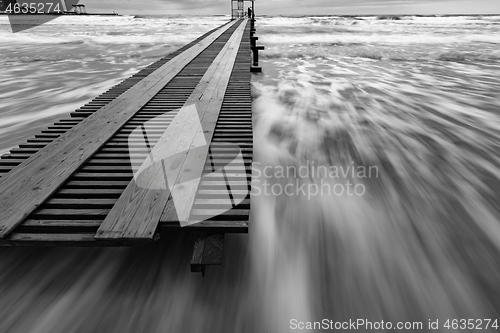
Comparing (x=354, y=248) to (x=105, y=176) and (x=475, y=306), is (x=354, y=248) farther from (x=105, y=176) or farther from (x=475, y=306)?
(x=105, y=176)

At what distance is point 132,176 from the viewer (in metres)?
2.36

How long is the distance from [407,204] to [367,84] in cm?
620

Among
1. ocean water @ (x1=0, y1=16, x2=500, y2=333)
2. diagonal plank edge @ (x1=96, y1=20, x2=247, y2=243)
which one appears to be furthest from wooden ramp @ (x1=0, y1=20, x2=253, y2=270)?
ocean water @ (x1=0, y1=16, x2=500, y2=333)

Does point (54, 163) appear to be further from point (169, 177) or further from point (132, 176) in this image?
point (169, 177)

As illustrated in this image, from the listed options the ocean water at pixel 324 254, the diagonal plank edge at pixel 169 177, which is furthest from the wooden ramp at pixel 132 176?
the ocean water at pixel 324 254

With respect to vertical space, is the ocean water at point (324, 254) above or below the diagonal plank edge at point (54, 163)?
below

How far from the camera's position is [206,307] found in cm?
176

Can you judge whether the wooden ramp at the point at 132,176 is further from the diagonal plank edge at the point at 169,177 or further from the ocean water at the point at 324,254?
the ocean water at the point at 324,254

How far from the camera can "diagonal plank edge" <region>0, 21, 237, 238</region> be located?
1933mm

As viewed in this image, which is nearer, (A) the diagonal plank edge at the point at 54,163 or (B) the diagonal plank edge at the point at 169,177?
(B) the diagonal plank edge at the point at 169,177

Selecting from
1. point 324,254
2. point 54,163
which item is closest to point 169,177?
point 54,163

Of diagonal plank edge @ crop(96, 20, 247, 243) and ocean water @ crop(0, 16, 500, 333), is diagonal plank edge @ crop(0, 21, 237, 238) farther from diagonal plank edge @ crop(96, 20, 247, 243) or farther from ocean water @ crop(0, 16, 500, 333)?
diagonal plank edge @ crop(96, 20, 247, 243)

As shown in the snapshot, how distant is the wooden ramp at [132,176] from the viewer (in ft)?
5.83

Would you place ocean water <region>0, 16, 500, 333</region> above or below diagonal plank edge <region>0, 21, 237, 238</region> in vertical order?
below
